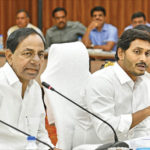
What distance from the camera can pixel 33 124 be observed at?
201 cm

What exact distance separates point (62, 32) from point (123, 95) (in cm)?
476

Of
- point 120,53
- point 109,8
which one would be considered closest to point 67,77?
point 120,53

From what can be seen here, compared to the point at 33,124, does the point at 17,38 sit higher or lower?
higher

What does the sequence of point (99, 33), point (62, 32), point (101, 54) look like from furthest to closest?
point (62, 32), point (99, 33), point (101, 54)

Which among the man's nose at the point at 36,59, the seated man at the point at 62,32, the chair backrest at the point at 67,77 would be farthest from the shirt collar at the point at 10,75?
the seated man at the point at 62,32

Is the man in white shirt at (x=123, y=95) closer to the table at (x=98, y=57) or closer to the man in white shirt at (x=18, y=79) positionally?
the man in white shirt at (x=18, y=79)

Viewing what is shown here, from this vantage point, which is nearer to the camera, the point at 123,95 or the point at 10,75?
the point at 10,75

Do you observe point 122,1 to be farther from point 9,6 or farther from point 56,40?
point 9,6

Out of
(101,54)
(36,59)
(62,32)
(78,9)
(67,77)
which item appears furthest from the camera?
(78,9)

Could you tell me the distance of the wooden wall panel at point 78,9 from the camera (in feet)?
24.8

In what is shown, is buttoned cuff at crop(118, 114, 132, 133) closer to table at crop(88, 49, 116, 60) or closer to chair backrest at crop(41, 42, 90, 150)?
chair backrest at crop(41, 42, 90, 150)

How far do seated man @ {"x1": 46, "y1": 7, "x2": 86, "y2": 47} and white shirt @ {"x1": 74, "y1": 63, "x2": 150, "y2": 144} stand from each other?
4525 millimetres

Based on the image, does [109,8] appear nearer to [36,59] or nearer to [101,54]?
[101,54]

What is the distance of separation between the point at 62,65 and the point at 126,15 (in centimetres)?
526
